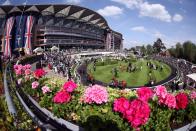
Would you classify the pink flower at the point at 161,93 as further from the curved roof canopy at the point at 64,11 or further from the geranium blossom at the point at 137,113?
the curved roof canopy at the point at 64,11

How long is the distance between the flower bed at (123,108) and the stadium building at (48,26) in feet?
221

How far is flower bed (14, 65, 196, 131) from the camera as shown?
291 inches

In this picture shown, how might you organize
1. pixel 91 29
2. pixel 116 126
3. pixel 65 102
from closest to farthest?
pixel 116 126
pixel 65 102
pixel 91 29

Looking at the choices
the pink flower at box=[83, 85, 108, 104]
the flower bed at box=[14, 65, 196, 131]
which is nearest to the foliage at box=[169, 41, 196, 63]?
the flower bed at box=[14, 65, 196, 131]

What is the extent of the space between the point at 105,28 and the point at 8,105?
171 metres

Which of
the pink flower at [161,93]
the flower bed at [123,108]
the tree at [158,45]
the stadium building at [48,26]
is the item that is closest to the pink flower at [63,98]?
A: the flower bed at [123,108]

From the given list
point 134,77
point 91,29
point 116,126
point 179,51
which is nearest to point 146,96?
point 116,126

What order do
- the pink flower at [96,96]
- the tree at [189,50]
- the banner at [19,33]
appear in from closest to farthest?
the pink flower at [96,96] → the banner at [19,33] → the tree at [189,50]

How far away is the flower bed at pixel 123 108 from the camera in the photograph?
24.3 ft

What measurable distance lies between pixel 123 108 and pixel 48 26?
10002cm

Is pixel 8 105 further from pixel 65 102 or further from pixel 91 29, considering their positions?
pixel 91 29

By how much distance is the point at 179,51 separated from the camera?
13075 cm

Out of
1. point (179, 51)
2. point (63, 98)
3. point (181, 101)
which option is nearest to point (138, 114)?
point (181, 101)

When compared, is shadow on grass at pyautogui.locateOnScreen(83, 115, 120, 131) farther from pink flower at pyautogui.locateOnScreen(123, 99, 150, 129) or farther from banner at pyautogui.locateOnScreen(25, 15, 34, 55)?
banner at pyautogui.locateOnScreen(25, 15, 34, 55)
